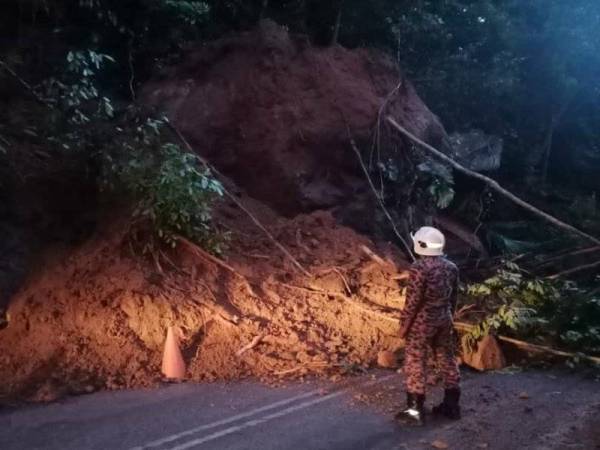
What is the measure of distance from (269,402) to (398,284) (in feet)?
12.7

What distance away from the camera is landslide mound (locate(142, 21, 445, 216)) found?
12375 mm

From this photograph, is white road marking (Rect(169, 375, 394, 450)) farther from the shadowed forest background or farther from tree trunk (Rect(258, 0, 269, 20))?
tree trunk (Rect(258, 0, 269, 20))

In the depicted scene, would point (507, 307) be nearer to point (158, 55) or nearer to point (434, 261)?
point (434, 261)

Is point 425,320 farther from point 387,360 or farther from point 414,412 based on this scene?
point 387,360

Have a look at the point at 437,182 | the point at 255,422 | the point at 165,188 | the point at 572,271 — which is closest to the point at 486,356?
the point at 572,271

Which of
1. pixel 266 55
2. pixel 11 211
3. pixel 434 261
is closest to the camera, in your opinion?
pixel 434 261

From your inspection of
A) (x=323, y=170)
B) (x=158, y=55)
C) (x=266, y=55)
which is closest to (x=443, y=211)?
(x=323, y=170)

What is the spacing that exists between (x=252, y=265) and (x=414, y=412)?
14.3 feet

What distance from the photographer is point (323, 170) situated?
12883mm

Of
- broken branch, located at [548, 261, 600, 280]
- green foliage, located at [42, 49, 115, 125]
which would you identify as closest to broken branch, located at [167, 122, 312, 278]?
green foliage, located at [42, 49, 115, 125]

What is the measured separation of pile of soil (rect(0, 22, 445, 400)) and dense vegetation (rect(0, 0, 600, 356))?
71 centimetres

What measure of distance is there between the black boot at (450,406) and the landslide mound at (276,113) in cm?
631

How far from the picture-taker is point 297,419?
255 inches

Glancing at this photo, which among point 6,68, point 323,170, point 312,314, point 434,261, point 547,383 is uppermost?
point 6,68
